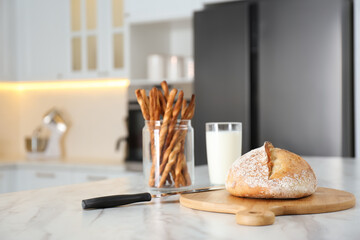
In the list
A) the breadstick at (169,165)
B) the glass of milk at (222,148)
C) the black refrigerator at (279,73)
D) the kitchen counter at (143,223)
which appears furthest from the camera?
the black refrigerator at (279,73)

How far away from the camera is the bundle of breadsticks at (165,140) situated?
3.27 ft

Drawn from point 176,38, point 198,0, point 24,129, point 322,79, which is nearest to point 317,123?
point 322,79

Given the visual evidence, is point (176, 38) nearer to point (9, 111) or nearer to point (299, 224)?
point (9, 111)

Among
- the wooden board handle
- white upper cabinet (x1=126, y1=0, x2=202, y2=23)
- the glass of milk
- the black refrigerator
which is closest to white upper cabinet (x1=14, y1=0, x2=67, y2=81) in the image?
white upper cabinet (x1=126, y1=0, x2=202, y2=23)

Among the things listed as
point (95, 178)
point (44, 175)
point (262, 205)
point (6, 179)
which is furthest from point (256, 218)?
point (6, 179)

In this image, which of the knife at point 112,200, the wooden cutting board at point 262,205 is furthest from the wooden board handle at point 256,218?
the knife at point 112,200

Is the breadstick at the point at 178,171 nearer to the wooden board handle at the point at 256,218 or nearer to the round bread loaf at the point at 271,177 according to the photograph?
the round bread loaf at the point at 271,177

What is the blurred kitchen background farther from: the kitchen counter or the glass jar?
the kitchen counter

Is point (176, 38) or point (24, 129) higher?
point (176, 38)

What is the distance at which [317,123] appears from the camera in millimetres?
2627

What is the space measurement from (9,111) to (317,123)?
281 cm

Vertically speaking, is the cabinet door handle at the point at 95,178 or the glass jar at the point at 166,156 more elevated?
the glass jar at the point at 166,156

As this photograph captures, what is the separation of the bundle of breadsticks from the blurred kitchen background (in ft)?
5.81

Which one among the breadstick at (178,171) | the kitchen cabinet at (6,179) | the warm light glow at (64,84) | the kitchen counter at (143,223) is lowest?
the kitchen cabinet at (6,179)
